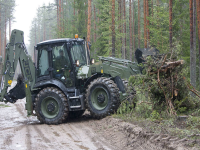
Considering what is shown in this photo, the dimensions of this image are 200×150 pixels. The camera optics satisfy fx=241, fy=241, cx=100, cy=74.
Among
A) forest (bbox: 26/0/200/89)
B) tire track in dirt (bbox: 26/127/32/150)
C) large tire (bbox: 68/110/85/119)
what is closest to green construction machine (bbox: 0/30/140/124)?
large tire (bbox: 68/110/85/119)

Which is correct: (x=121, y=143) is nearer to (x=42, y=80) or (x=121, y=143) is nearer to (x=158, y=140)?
(x=158, y=140)

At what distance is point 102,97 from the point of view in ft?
28.5

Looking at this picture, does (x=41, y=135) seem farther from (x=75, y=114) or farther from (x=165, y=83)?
(x=165, y=83)

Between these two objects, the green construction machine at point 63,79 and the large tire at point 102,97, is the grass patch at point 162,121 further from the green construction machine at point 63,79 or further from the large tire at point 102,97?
the green construction machine at point 63,79

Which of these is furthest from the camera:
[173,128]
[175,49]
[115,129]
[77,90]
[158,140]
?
[77,90]

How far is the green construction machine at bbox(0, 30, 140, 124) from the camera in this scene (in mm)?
8797

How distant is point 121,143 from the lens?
6.01 m

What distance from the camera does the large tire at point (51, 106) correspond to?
8.96 m

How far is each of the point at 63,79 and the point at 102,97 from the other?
68.6 inches

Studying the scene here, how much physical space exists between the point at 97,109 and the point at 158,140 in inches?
145

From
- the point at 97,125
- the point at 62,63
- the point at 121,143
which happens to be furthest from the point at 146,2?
the point at 121,143

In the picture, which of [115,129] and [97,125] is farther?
[97,125]

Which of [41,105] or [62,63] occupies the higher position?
[62,63]

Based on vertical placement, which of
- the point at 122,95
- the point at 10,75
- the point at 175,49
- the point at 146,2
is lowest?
the point at 122,95
